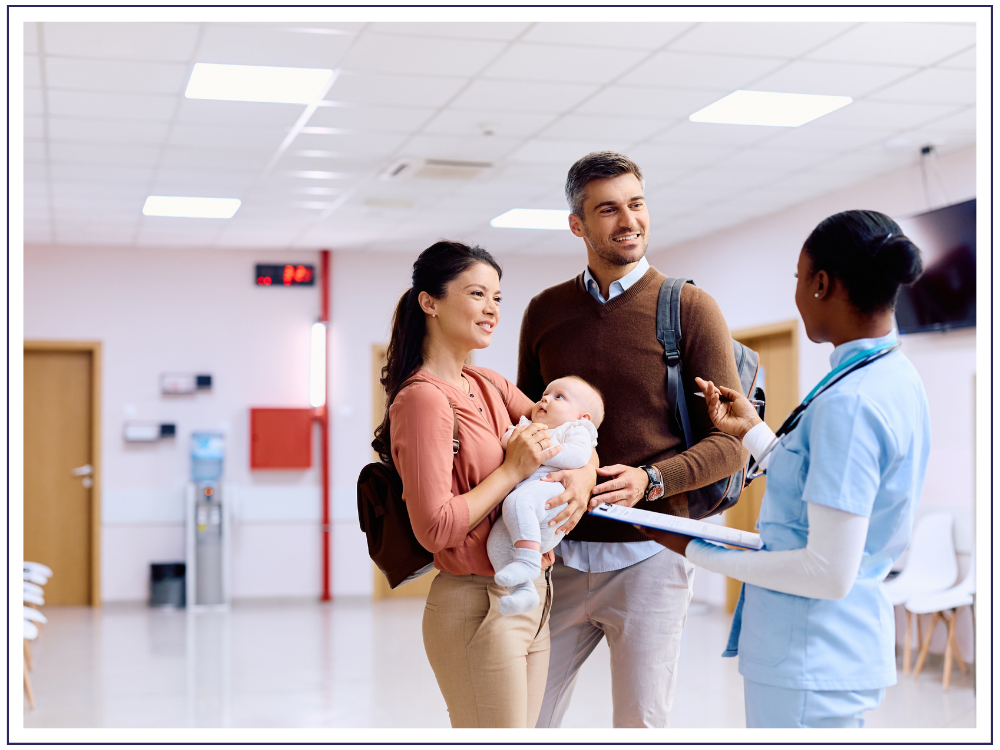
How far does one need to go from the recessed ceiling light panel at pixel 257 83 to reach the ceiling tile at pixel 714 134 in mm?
1983

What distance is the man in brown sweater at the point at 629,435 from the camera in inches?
84.0

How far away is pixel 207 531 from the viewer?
8.63m

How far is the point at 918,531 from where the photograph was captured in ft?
20.1

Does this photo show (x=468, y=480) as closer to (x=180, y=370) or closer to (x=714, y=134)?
(x=714, y=134)

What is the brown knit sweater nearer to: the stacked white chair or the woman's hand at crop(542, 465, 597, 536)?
the woman's hand at crop(542, 465, 597, 536)

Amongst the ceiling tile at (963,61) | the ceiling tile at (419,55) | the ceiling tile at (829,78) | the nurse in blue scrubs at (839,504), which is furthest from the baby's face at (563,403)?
the ceiling tile at (963,61)

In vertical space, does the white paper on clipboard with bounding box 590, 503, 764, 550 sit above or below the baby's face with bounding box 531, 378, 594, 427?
below

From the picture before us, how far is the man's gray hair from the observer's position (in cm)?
215

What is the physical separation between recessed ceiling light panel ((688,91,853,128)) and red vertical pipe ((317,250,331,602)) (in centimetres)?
457

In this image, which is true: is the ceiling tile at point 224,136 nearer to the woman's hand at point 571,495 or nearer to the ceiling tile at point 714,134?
the ceiling tile at point 714,134

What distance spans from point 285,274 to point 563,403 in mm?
7341

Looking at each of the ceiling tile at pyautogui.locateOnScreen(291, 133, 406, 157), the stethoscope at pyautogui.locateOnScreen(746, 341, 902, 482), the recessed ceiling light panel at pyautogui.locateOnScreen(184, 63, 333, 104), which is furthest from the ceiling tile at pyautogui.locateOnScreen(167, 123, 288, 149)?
the stethoscope at pyautogui.locateOnScreen(746, 341, 902, 482)

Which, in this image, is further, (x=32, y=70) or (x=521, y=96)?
(x=521, y=96)

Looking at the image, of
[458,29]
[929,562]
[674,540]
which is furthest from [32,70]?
[929,562]
